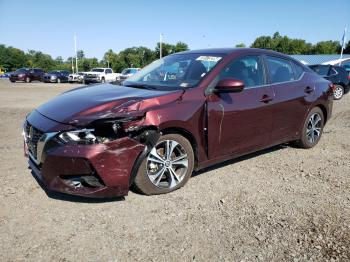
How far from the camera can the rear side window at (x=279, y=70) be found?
5.16 meters

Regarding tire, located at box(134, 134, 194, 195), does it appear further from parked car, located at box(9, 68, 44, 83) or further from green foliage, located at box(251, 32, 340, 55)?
green foliage, located at box(251, 32, 340, 55)

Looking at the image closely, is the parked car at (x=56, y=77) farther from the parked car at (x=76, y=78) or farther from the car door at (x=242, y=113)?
the car door at (x=242, y=113)

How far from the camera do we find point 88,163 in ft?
11.1

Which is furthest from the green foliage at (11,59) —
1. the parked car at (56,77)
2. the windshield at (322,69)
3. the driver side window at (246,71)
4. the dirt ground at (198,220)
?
the dirt ground at (198,220)

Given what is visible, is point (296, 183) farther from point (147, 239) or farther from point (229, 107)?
point (147, 239)

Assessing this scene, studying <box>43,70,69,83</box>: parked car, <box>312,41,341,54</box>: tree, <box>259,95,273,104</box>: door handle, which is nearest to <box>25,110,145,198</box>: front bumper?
<box>259,95,273,104</box>: door handle

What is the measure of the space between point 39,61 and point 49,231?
122168 mm

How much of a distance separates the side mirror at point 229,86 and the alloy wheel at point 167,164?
853 millimetres

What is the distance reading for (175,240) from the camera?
3062 mm

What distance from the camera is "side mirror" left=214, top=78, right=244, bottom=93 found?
416 centimetres

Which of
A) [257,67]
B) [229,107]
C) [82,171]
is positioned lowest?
[82,171]

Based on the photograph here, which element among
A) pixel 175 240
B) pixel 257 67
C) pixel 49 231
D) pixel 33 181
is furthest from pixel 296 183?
pixel 33 181

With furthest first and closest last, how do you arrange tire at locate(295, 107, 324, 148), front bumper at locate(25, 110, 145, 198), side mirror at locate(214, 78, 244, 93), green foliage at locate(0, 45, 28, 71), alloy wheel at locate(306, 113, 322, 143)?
green foliage at locate(0, 45, 28, 71) → alloy wheel at locate(306, 113, 322, 143) → tire at locate(295, 107, 324, 148) → side mirror at locate(214, 78, 244, 93) → front bumper at locate(25, 110, 145, 198)

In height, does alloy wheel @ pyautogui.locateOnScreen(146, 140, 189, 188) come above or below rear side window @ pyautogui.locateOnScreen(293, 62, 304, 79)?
below
